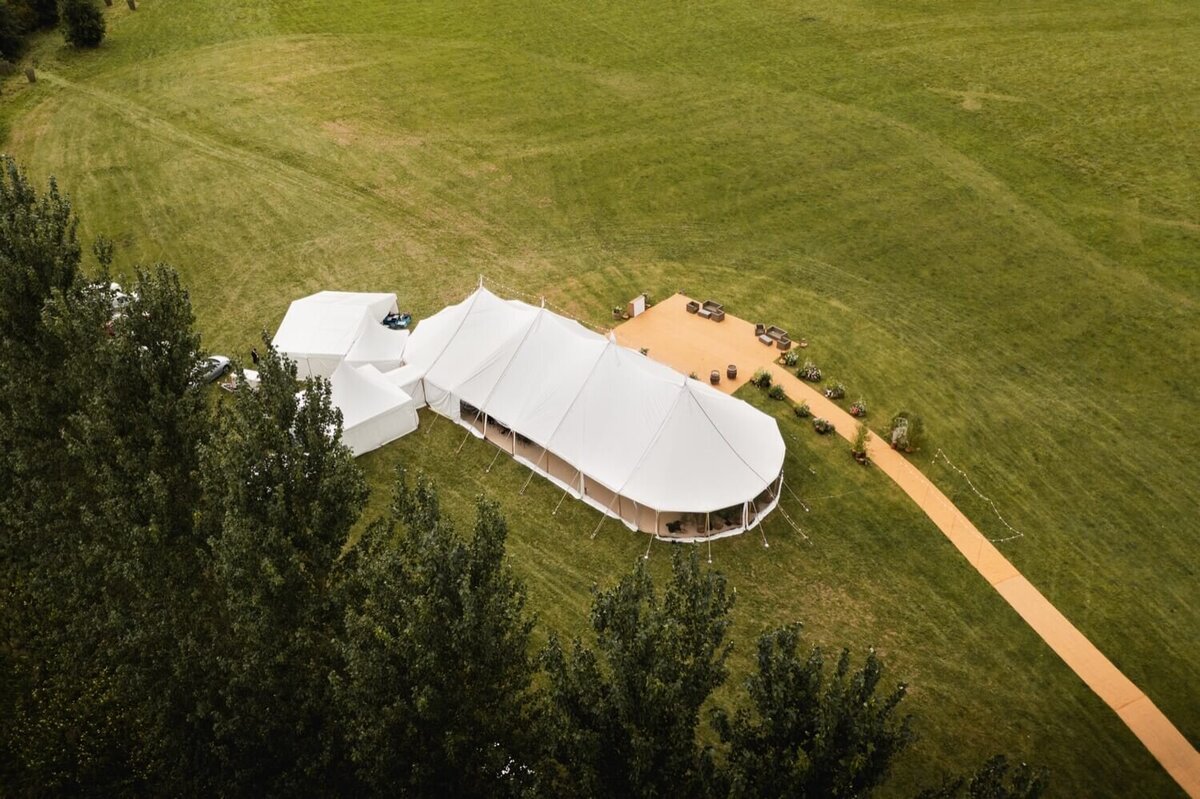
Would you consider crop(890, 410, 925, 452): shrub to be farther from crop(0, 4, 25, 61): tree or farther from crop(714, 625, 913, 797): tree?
crop(0, 4, 25, 61): tree

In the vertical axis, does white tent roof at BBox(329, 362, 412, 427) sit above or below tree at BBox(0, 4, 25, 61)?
below

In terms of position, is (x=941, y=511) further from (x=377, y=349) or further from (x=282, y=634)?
(x=377, y=349)

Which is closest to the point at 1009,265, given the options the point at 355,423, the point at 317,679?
the point at 355,423

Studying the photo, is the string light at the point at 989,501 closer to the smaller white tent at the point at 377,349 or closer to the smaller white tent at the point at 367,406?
the smaller white tent at the point at 367,406

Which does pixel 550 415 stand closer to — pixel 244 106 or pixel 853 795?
pixel 853 795

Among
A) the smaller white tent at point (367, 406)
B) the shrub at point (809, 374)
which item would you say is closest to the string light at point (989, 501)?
the shrub at point (809, 374)

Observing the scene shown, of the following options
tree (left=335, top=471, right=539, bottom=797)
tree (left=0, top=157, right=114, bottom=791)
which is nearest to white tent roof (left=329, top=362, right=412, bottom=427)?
tree (left=0, top=157, right=114, bottom=791)
